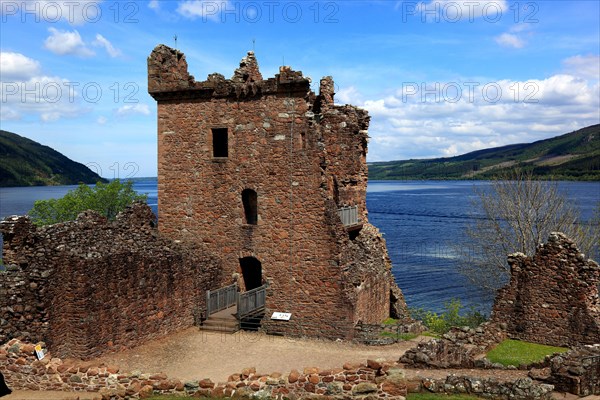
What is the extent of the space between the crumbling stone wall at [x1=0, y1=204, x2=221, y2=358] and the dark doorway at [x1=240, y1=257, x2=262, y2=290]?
10.4ft

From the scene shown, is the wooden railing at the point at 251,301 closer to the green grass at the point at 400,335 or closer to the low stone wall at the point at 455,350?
the green grass at the point at 400,335

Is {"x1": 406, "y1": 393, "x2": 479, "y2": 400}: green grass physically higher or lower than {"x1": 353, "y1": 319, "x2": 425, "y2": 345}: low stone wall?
higher

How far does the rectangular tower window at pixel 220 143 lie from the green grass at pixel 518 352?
42.9 ft

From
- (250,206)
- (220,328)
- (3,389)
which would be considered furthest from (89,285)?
(250,206)

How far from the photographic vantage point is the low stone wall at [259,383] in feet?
45.4

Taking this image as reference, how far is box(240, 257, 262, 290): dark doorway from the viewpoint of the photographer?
24566mm

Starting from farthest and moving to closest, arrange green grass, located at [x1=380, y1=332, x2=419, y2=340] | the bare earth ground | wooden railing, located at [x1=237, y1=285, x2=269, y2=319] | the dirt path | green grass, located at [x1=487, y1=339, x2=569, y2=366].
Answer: wooden railing, located at [x1=237, y1=285, x2=269, y2=319], green grass, located at [x1=380, y1=332, x2=419, y2=340], green grass, located at [x1=487, y1=339, x2=569, y2=366], the dirt path, the bare earth ground

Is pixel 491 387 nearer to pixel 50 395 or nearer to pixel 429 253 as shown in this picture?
pixel 50 395

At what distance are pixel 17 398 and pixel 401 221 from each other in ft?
308

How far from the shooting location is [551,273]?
66.8 ft

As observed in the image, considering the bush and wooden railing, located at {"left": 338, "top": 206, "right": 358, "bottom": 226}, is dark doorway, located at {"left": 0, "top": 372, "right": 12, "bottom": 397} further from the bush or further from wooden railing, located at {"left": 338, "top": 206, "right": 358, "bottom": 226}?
the bush

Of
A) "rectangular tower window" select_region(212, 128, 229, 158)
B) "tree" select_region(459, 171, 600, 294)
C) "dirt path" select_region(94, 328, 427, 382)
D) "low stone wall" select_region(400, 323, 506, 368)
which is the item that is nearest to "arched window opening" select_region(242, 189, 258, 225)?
"rectangular tower window" select_region(212, 128, 229, 158)

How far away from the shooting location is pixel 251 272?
25375 mm

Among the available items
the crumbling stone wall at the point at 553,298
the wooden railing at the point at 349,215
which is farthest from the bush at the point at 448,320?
the wooden railing at the point at 349,215
